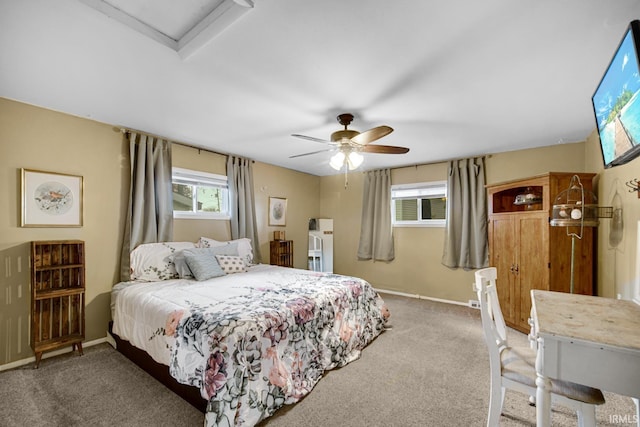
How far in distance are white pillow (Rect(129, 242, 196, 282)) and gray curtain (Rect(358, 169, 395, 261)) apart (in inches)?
134

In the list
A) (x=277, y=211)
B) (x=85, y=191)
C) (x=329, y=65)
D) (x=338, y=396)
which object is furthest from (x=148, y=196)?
(x=338, y=396)

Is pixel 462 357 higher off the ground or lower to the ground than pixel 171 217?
lower

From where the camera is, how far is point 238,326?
1.69 metres

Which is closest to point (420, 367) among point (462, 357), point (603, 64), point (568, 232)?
point (462, 357)

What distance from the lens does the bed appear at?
5.29 ft

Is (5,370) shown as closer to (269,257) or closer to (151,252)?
(151,252)

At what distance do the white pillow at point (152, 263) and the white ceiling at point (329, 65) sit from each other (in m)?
1.42

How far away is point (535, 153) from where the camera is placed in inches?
148

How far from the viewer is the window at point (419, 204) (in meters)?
4.57

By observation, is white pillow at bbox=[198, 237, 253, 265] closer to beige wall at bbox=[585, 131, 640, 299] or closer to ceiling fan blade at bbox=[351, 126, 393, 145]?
ceiling fan blade at bbox=[351, 126, 393, 145]

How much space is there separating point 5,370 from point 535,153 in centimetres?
643

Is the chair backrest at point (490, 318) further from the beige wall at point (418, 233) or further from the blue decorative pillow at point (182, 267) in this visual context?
the blue decorative pillow at point (182, 267)

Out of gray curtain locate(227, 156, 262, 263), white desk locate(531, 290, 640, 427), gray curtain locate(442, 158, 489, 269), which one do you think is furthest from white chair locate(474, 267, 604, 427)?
gray curtain locate(227, 156, 262, 263)

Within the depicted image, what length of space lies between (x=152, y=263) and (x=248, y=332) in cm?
191
